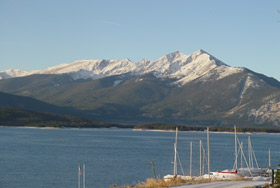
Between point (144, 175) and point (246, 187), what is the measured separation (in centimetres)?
5148

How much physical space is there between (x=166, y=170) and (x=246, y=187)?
61474 millimetres

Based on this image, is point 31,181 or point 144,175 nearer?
point 31,181

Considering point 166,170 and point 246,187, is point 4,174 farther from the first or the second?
point 246,187

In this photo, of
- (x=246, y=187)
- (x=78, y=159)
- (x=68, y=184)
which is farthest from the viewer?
(x=78, y=159)

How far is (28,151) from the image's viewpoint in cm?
14825

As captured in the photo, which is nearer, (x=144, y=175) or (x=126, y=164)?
(x=144, y=175)

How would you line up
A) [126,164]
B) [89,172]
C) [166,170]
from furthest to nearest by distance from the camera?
[126,164] → [166,170] → [89,172]

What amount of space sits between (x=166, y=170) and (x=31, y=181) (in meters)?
32.0

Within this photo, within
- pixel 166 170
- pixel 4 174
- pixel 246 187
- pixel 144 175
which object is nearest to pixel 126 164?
pixel 166 170

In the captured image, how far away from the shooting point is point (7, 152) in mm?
142750

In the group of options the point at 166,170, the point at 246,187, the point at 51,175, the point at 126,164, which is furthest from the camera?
the point at 126,164

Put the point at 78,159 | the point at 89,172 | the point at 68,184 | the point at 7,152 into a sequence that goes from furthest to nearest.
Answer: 1. the point at 7,152
2. the point at 78,159
3. the point at 89,172
4. the point at 68,184

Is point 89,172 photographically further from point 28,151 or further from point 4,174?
point 28,151

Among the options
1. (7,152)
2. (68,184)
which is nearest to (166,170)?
(68,184)
